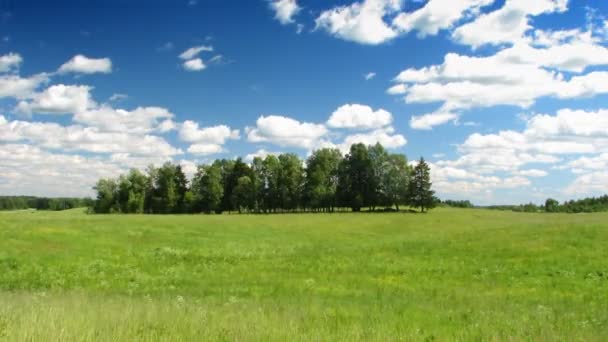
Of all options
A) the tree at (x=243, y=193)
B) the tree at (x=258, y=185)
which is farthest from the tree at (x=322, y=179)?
the tree at (x=243, y=193)

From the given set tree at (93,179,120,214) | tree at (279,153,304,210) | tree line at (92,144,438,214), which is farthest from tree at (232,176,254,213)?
tree at (93,179,120,214)

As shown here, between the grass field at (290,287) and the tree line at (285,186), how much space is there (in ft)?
202

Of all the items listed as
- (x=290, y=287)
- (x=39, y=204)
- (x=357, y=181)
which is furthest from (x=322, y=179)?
(x=39, y=204)

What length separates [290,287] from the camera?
20234 mm

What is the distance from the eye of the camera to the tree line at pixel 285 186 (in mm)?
113875

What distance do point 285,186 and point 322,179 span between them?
31.5ft

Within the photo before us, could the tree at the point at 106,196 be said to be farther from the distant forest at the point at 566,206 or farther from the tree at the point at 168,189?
the distant forest at the point at 566,206

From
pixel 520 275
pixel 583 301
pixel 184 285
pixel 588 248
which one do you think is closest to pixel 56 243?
pixel 184 285

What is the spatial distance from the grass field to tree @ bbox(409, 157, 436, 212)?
57.8 metres

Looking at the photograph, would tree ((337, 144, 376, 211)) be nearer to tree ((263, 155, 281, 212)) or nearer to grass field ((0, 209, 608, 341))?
tree ((263, 155, 281, 212))

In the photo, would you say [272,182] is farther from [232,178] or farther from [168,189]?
[168,189]

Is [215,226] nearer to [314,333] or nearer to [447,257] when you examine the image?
[447,257]

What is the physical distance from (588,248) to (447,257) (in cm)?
893

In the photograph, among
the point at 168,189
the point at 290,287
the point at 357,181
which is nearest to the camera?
the point at 290,287
